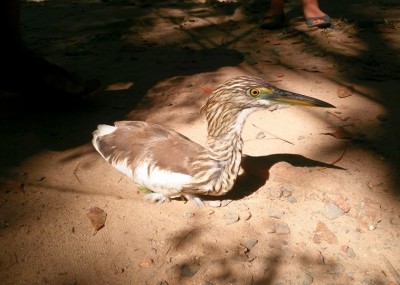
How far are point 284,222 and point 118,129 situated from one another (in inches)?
64.6

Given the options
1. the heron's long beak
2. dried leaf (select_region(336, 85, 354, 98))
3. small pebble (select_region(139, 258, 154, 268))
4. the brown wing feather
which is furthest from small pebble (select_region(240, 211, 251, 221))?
dried leaf (select_region(336, 85, 354, 98))

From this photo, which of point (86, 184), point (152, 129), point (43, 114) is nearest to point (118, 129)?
point (152, 129)

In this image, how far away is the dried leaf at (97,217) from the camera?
111 inches

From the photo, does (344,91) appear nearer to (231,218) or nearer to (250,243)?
(231,218)

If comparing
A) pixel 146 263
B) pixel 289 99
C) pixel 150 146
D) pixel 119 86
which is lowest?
pixel 146 263

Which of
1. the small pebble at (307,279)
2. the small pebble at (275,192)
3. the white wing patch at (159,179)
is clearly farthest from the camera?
the small pebble at (275,192)

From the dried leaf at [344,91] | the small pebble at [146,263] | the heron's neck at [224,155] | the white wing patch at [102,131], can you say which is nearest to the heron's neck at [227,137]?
the heron's neck at [224,155]

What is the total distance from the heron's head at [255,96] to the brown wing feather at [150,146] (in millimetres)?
476

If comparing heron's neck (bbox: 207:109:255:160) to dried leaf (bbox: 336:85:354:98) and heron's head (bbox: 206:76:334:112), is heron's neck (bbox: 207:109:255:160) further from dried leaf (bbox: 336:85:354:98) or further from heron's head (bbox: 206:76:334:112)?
dried leaf (bbox: 336:85:354:98)

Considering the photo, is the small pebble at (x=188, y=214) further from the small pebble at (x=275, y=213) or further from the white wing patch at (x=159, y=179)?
the small pebble at (x=275, y=213)

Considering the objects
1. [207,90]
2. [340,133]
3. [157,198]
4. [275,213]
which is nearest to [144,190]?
[157,198]

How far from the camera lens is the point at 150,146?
9.87 ft

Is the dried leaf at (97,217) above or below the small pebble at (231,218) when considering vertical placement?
below

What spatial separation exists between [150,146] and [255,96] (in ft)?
3.10
